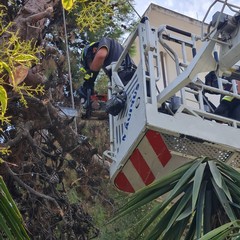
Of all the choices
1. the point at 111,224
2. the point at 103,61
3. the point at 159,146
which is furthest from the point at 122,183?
the point at 111,224

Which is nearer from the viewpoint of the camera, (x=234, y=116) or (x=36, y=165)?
(x=234, y=116)

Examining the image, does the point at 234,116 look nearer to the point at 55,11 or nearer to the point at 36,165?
the point at 36,165

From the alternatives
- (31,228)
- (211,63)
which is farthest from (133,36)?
(31,228)

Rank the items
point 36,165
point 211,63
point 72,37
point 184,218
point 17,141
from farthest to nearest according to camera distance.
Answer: point 72,37
point 36,165
point 17,141
point 211,63
point 184,218

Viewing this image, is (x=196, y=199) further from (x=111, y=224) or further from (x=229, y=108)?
(x=111, y=224)

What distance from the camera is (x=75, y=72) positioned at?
7242mm

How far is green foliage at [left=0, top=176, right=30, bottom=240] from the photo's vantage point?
8.37ft

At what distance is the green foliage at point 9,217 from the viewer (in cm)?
255

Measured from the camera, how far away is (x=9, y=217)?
261 cm

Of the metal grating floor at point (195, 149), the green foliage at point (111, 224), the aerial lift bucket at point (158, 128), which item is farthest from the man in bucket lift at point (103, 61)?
the green foliage at point (111, 224)

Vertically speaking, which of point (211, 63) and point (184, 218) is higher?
point (211, 63)

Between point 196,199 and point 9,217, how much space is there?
3.39ft

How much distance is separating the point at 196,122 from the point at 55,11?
2.80 m

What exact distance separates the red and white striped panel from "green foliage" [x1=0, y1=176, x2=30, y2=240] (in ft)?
5.82
